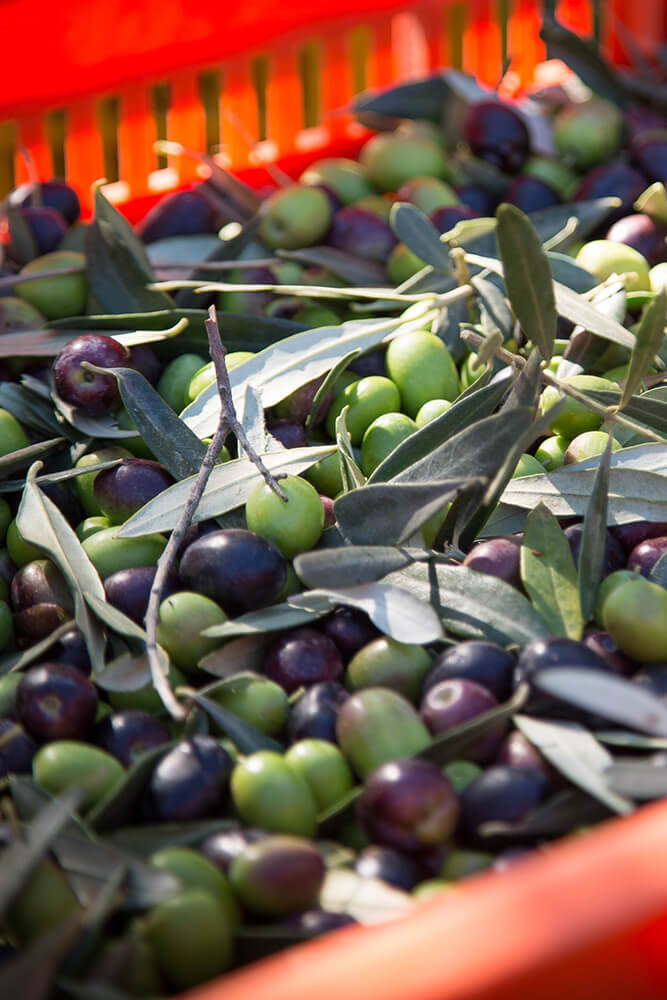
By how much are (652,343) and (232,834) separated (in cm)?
47

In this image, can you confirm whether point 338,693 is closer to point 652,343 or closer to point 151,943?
point 151,943

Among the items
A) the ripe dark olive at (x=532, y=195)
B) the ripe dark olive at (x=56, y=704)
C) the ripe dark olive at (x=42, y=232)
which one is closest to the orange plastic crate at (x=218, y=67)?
the ripe dark olive at (x=42, y=232)

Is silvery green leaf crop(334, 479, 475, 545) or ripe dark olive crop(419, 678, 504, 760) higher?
silvery green leaf crop(334, 479, 475, 545)

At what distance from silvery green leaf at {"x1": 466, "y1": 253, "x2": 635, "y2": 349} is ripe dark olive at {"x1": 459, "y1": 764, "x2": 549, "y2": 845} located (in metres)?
0.45

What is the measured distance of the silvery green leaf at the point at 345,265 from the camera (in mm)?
1415

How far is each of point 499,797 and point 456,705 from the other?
3.2 inches

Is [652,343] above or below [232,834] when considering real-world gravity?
above

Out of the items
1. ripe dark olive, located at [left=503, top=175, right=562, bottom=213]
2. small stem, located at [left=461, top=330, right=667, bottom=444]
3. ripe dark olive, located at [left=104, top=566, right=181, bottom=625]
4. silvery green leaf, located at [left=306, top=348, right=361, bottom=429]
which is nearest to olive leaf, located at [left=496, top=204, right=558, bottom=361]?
small stem, located at [left=461, top=330, right=667, bottom=444]

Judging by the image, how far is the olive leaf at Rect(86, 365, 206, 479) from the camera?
1032 millimetres

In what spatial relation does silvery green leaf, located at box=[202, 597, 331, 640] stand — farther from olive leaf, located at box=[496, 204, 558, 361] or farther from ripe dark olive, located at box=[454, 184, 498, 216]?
ripe dark olive, located at box=[454, 184, 498, 216]

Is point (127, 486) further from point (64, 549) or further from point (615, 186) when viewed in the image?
point (615, 186)

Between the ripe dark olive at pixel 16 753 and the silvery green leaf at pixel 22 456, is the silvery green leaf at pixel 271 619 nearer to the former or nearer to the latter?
the ripe dark olive at pixel 16 753

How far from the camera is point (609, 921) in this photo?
0.52 meters

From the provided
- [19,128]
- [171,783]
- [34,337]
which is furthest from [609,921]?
[19,128]
